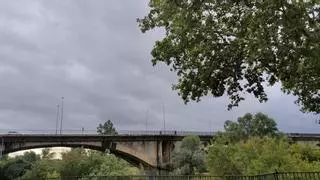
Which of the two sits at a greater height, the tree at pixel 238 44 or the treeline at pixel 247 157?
the tree at pixel 238 44

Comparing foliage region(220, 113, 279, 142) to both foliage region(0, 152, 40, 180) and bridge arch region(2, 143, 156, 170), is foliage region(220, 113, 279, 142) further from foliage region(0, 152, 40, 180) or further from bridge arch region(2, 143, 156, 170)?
foliage region(0, 152, 40, 180)

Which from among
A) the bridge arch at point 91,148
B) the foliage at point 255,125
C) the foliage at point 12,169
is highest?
the foliage at point 255,125

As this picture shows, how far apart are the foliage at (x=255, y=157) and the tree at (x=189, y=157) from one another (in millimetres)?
21200

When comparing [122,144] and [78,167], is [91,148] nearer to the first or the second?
[122,144]

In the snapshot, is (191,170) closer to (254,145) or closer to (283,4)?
(254,145)

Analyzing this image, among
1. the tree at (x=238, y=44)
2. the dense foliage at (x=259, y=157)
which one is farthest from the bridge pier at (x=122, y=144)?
the tree at (x=238, y=44)

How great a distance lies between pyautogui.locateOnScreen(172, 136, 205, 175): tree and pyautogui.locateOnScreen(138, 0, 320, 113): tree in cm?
5390

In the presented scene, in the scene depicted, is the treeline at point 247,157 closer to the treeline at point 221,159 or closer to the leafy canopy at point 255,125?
the treeline at point 221,159

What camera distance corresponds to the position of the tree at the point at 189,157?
2795 inches

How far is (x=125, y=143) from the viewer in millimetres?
81062

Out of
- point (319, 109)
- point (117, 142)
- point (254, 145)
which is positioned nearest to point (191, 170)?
point (117, 142)

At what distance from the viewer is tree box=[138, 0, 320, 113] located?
13773 millimetres

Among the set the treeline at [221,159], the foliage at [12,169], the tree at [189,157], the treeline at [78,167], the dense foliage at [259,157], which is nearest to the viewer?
the dense foliage at [259,157]

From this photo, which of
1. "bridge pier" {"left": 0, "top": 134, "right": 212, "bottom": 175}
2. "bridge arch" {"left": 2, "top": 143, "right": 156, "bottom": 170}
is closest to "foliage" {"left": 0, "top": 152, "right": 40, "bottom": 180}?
"bridge arch" {"left": 2, "top": 143, "right": 156, "bottom": 170}
